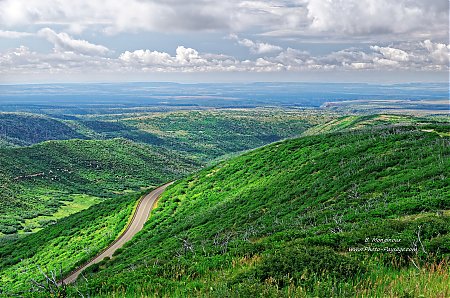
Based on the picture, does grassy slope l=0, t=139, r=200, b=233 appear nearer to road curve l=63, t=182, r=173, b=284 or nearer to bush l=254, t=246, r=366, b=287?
road curve l=63, t=182, r=173, b=284

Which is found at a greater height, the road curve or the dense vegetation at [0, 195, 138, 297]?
the road curve

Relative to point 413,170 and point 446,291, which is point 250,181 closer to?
point 413,170

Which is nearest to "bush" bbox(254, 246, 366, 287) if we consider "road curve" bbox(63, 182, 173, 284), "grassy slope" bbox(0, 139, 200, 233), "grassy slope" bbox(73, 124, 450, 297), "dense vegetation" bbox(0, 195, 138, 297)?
"grassy slope" bbox(73, 124, 450, 297)

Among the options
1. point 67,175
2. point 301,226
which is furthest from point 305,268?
point 67,175

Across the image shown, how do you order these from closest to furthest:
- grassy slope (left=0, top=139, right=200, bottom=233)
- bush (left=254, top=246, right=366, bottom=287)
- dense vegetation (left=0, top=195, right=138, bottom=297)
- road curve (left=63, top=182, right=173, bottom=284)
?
bush (left=254, top=246, right=366, bottom=287), road curve (left=63, top=182, right=173, bottom=284), dense vegetation (left=0, top=195, right=138, bottom=297), grassy slope (left=0, top=139, right=200, bottom=233)

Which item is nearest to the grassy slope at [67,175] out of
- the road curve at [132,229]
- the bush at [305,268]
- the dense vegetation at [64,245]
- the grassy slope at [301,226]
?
the dense vegetation at [64,245]

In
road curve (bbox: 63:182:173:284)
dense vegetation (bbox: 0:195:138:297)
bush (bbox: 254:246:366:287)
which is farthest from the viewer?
dense vegetation (bbox: 0:195:138:297)
